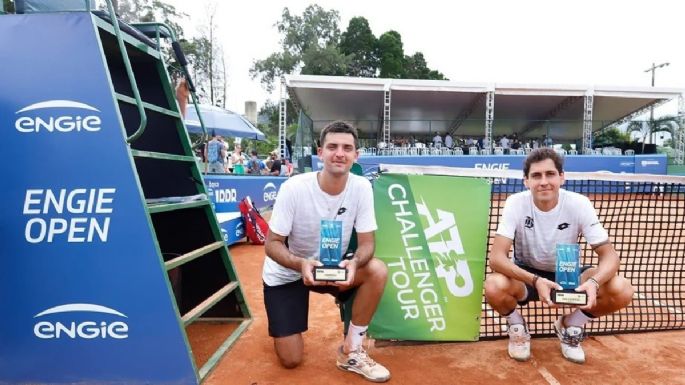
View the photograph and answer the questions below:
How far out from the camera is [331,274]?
243 centimetres

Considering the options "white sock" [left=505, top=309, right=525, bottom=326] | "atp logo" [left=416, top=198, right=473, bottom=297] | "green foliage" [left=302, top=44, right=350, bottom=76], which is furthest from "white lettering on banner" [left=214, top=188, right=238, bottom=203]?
"green foliage" [left=302, top=44, right=350, bottom=76]

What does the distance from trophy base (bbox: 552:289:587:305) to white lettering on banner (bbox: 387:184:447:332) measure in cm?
96

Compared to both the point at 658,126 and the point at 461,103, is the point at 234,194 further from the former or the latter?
the point at 658,126

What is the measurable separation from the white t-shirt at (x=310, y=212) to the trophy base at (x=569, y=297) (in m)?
1.17

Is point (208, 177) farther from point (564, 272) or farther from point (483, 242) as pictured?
point (564, 272)

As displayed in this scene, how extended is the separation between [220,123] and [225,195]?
4808 mm

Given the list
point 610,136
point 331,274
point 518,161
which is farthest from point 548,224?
point 610,136

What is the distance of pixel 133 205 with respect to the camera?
253 cm

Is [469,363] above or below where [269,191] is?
below

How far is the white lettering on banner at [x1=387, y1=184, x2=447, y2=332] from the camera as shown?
126 inches

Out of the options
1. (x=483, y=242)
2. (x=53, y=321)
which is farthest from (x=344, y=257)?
(x=53, y=321)

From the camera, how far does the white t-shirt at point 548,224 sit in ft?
9.63

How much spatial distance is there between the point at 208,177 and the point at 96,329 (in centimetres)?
509

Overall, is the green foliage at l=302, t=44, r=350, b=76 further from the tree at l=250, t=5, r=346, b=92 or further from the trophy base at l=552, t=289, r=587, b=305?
the trophy base at l=552, t=289, r=587, b=305
